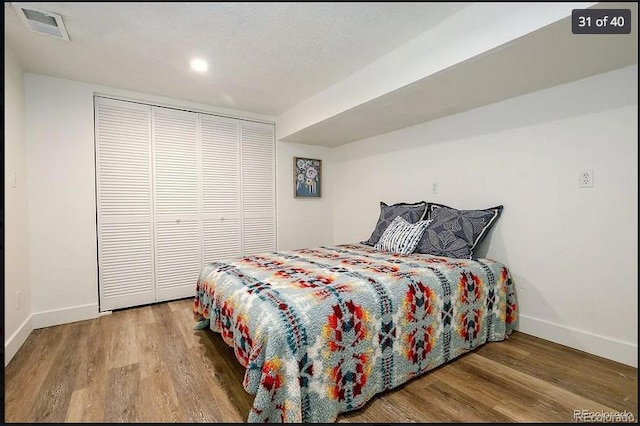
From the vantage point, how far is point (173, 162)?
3221mm

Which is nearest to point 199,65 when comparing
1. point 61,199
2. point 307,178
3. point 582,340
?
point 61,199

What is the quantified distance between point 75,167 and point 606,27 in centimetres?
387

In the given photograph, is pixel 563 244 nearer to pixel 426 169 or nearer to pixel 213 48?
pixel 426 169

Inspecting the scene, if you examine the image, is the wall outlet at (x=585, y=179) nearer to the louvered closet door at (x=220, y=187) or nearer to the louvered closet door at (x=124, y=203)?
the louvered closet door at (x=220, y=187)

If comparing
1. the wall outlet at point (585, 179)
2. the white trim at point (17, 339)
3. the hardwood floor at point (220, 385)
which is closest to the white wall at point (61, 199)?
the white trim at point (17, 339)

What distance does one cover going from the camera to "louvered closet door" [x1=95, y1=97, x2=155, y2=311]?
9.45ft

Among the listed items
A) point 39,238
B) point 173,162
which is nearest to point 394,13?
point 173,162

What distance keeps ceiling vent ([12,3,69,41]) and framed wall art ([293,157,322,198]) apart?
2526 mm

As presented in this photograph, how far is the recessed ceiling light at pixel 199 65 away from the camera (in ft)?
7.66

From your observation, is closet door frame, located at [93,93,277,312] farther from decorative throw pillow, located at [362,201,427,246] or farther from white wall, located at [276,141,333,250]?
decorative throw pillow, located at [362,201,427,246]

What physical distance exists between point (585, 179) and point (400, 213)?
1420mm

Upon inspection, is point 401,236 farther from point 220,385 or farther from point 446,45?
point 220,385

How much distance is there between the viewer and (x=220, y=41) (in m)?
2.05

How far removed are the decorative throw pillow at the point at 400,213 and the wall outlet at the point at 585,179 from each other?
117 cm
